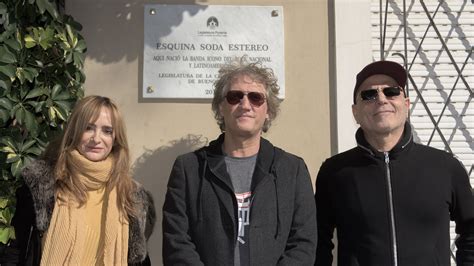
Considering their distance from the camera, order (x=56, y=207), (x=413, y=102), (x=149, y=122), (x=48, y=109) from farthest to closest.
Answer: (x=413, y=102), (x=149, y=122), (x=48, y=109), (x=56, y=207)

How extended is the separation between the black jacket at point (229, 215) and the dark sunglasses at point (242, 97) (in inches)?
9.5

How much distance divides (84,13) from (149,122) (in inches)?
31.4

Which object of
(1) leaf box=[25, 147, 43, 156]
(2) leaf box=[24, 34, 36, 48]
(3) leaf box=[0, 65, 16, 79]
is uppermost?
(2) leaf box=[24, 34, 36, 48]

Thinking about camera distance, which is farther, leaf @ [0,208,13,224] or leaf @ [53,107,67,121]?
leaf @ [53,107,67,121]

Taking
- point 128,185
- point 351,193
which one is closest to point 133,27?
point 128,185

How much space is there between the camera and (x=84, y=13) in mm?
3494

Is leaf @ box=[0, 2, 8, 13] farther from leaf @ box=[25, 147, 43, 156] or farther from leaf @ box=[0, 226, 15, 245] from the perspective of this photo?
leaf @ box=[0, 226, 15, 245]

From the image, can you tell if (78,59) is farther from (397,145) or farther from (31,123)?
(397,145)

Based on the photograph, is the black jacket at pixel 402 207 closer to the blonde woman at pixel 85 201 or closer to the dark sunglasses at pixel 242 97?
the dark sunglasses at pixel 242 97

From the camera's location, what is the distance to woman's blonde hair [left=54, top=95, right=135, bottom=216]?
8.21 feet

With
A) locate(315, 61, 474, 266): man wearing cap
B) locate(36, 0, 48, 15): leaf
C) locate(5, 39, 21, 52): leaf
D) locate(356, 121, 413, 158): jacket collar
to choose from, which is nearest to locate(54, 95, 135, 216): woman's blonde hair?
locate(5, 39, 21, 52): leaf

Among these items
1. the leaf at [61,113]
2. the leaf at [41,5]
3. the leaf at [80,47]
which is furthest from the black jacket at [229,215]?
the leaf at [41,5]

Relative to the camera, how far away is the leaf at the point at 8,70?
277 cm

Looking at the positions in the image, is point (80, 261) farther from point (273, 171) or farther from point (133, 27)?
point (133, 27)
